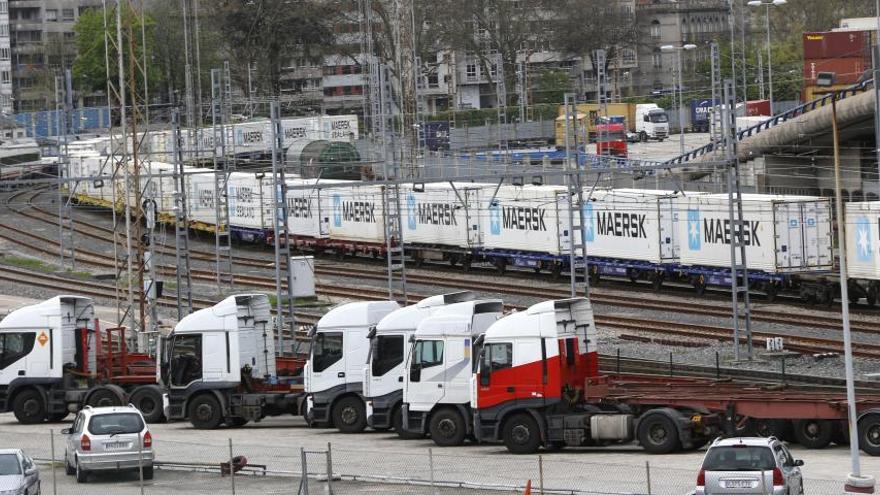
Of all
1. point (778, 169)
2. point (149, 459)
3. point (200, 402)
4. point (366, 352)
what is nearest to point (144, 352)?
point (200, 402)

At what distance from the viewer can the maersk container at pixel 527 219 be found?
54.9m

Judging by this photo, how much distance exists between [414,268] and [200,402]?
27136mm

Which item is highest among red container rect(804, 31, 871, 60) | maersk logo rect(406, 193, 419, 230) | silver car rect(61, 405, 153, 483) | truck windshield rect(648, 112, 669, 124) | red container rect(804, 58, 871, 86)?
red container rect(804, 31, 871, 60)

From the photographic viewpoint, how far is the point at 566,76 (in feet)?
356

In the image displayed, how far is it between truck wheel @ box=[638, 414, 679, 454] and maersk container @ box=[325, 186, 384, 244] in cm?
3337

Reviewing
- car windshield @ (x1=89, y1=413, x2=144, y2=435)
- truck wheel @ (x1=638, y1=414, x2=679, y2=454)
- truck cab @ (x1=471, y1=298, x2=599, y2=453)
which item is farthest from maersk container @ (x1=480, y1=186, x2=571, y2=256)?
car windshield @ (x1=89, y1=413, x2=144, y2=435)

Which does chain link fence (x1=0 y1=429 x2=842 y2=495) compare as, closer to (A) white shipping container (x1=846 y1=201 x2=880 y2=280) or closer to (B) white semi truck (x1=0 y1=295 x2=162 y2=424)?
(B) white semi truck (x1=0 y1=295 x2=162 y2=424)

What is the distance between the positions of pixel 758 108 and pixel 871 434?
210 ft

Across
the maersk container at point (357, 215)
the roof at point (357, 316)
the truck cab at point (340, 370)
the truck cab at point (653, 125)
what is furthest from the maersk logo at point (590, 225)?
the truck cab at point (653, 125)

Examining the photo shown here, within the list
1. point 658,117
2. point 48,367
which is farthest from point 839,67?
Result: point 48,367

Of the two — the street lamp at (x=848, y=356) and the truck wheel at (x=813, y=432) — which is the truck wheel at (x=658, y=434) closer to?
the truck wheel at (x=813, y=432)

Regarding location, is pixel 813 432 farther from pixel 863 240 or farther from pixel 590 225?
pixel 590 225

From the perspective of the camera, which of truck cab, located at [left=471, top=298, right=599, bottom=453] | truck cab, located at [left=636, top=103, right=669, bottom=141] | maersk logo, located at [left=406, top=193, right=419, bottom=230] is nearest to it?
truck cab, located at [left=471, top=298, right=599, bottom=453]

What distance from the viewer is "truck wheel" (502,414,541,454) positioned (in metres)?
29.2
